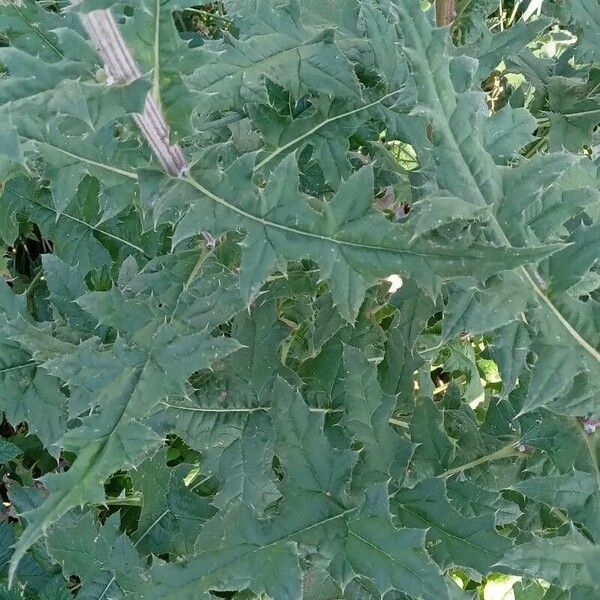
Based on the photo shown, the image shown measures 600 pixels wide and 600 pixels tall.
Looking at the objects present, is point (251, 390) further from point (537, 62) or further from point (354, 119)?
point (537, 62)

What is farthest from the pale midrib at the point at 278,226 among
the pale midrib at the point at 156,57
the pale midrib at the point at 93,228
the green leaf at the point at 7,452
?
the green leaf at the point at 7,452

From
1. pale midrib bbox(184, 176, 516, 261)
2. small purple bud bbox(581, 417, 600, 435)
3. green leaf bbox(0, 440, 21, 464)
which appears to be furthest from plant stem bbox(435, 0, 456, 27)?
green leaf bbox(0, 440, 21, 464)

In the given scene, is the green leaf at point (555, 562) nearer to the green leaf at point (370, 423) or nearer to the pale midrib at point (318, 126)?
the green leaf at point (370, 423)

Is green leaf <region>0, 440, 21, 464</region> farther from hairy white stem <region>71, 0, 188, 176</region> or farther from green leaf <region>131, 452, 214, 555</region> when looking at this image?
hairy white stem <region>71, 0, 188, 176</region>

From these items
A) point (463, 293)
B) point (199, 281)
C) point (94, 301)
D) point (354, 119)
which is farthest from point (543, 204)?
point (94, 301)

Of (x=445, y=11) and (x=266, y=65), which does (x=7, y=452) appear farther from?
(x=445, y=11)

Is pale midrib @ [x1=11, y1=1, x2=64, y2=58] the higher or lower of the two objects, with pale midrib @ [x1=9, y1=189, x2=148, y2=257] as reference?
higher

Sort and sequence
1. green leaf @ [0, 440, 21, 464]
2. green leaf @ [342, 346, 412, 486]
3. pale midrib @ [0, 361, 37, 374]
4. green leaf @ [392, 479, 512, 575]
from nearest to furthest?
green leaf @ [392, 479, 512, 575]
green leaf @ [342, 346, 412, 486]
pale midrib @ [0, 361, 37, 374]
green leaf @ [0, 440, 21, 464]
